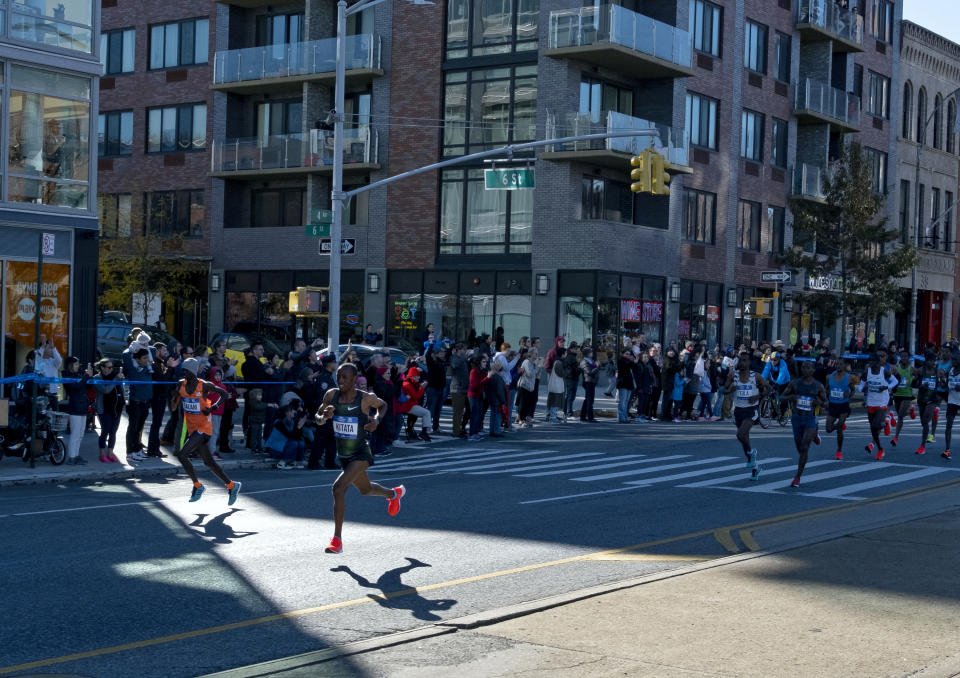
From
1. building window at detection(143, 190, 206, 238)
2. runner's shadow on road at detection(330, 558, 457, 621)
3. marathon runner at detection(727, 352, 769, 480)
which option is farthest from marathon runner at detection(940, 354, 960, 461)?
building window at detection(143, 190, 206, 238)

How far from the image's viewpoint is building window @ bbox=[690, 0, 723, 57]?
140ft

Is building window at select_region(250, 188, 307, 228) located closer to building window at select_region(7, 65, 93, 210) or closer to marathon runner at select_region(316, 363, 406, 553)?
building window at select_region(7, 65, 93, 210)

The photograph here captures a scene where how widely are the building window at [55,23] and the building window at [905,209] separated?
41.7 m

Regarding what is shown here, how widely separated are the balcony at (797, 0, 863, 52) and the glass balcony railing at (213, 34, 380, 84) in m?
18.2

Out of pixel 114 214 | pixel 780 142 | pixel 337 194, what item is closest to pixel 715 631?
pixel 337 194

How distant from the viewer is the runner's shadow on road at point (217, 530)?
39.2 feet

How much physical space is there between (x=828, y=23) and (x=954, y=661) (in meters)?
45.8

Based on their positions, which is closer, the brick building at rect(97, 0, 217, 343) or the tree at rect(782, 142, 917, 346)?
the tree at rect(782, 142, 917, 346)

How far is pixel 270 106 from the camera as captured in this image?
45875 mm

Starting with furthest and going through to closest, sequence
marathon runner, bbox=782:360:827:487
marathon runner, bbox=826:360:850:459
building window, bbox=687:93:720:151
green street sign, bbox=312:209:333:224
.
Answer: building window, bbox=687:93:720:151, green street sign, bbox=312:209:333:224, marathon runner, bbox=826:360:850:459, marathon runner, bbox=782:360:827:487

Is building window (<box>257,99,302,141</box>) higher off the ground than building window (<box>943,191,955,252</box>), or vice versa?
building window (<box>257,99,302,141</box>)

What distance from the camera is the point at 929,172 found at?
5825cm

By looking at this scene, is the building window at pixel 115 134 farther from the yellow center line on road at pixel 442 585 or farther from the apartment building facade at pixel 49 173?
the yellow center line on road at pixel 442 585

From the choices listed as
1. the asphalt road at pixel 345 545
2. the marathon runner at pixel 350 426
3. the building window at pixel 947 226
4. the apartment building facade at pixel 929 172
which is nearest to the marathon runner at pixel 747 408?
the asphalt road at pixel 345 545
